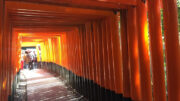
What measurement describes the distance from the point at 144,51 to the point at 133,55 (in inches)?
11.1

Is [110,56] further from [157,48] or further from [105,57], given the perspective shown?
[157,48]

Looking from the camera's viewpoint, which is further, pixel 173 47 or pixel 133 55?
pixel 133 55

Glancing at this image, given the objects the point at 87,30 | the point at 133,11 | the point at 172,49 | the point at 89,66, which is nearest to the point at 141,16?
the point at 133,11

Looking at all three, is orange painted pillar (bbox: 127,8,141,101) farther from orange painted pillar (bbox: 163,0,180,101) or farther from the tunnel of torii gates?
orange painted pillar (bbox: 163,0,180,101)

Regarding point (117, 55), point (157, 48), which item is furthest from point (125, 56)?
point (157, 48)

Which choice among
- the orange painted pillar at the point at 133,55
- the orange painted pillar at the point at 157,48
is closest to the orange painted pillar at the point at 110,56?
the orange painted pillar at the point at 133,55

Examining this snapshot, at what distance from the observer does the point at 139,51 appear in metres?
2.41

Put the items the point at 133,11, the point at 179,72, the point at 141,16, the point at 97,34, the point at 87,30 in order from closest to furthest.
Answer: the point at 179,72, the point at 141,16, the point at 133,11, the point at 97,34, the point at 87,30

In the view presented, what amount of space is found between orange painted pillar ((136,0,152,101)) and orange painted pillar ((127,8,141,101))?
18cm

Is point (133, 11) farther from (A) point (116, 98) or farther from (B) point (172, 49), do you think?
(A) point (116, 98)

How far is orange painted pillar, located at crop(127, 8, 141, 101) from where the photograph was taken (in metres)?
2.58

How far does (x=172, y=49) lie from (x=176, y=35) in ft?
0.65

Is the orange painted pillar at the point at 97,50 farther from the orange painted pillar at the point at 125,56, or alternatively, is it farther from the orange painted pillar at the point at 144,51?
the orange painted pillar at the point at 144,51

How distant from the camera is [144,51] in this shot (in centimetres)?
238
